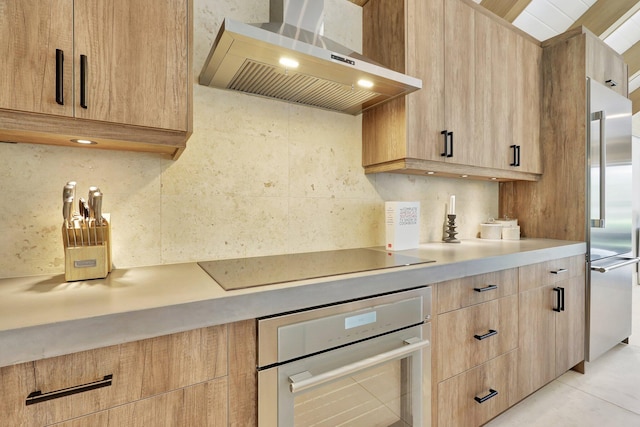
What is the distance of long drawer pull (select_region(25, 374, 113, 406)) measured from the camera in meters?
0.67

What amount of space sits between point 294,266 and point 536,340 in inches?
63.4

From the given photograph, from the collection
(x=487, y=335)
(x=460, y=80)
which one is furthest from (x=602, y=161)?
(x=487, y=335)

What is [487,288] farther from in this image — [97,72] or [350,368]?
[97,72]

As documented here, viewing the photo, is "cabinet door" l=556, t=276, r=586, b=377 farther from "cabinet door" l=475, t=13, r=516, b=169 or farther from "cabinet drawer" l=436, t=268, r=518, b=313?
"cabinet door" l=475, t=13, r=516, b=169

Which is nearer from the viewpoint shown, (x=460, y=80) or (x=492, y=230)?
(x=460, y=80)

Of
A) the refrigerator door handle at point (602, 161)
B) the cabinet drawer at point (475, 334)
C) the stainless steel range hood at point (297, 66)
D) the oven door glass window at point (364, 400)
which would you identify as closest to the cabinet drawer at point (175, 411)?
the oven door glass window at point (364, 400)

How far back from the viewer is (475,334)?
1488 mm

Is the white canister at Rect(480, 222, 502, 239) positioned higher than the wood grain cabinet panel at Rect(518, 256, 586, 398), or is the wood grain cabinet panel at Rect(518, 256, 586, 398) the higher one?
the white canister at Rect(480, 222, 502, 239)

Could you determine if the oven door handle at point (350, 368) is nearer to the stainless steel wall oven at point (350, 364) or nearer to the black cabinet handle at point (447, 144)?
the stainless steel wall oven at point (350, 364)

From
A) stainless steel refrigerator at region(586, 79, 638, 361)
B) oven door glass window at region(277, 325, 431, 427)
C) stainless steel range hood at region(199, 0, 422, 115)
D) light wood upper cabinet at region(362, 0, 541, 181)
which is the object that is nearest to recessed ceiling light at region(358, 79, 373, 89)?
stainless steel range hood at region(199, 0, 422, 115)

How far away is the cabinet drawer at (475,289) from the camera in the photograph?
4.53ft

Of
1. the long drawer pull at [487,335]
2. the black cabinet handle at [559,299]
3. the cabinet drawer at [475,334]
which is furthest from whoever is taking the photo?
the black cabinet handle at [559,299]

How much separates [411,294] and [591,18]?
3.29 meters

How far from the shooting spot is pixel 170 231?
1350 millimetres
